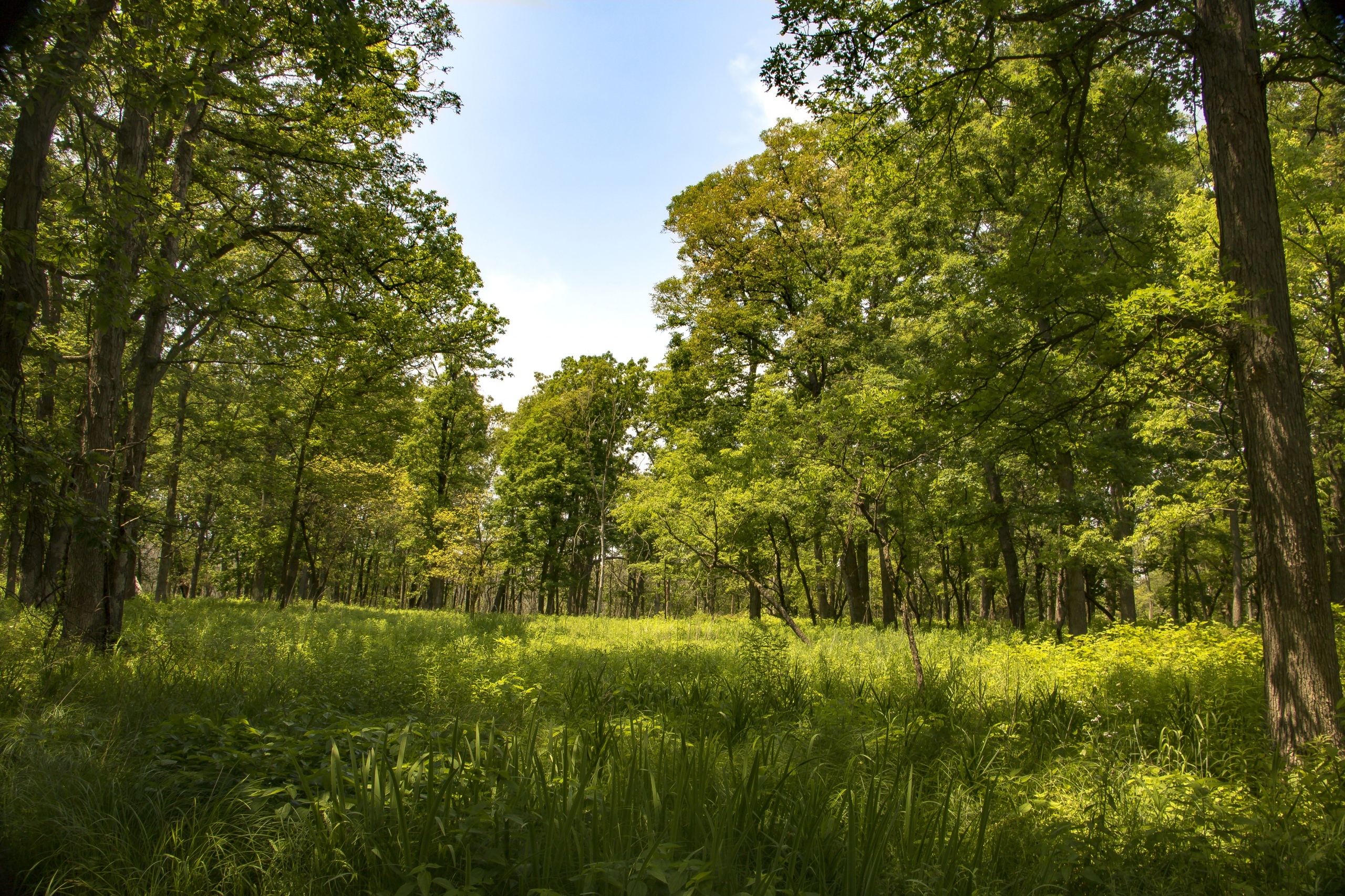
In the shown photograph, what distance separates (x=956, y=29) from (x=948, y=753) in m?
6.53

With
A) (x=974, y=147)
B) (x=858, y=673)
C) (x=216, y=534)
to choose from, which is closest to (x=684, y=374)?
(x=974, y=147)

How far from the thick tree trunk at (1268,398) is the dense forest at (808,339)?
3 centimetres

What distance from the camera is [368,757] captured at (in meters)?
2.83

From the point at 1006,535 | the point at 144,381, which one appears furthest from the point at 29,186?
the point at 1006,535

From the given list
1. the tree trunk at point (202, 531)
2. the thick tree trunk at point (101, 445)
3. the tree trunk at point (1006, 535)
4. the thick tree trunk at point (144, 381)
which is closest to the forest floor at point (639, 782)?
the thick tree trunk at point (101, 445)

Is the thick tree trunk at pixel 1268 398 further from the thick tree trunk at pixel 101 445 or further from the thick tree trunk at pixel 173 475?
the thick tree trunk at pixel 173 475

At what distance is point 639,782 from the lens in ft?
8.95

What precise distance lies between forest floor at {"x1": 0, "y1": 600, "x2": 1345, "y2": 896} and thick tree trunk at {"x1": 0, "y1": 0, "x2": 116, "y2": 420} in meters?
2.54

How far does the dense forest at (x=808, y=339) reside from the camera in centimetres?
467

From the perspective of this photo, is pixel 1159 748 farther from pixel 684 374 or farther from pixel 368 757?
pixel 684 374

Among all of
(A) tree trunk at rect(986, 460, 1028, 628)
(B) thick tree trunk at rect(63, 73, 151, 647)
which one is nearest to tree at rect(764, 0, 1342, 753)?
(B) thick tree trunk at rect(63, 73, 151, 647)

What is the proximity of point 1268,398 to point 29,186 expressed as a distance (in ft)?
31.7

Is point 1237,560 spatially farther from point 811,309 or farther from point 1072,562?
point 811,309

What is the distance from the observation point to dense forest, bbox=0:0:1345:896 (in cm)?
467
